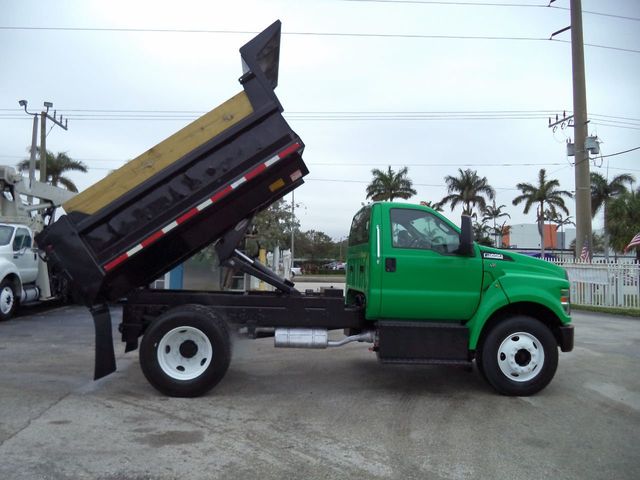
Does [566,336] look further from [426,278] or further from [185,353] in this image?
[185,353]

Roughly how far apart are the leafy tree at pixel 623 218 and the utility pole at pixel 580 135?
1904cm

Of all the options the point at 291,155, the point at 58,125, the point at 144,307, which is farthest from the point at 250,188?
the point at 58,125

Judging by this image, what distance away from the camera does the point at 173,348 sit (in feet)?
18.9

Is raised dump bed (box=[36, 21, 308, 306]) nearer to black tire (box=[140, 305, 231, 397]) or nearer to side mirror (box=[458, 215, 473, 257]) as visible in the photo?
black tire (box=[140, 305, 231, 397])

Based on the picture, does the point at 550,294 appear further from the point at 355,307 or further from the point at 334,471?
the point at 334,471

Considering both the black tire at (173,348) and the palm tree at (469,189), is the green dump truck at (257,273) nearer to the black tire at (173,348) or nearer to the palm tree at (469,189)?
the black tire at (173,348)

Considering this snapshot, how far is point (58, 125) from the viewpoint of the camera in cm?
3095

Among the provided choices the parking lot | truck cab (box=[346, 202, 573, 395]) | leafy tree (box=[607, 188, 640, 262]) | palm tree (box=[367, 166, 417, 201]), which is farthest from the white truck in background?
leafy tree (box=[607, 188, 640, 262])

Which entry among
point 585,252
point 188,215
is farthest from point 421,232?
point 585,252

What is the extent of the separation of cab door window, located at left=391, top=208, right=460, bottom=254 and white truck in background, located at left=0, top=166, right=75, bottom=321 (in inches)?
325

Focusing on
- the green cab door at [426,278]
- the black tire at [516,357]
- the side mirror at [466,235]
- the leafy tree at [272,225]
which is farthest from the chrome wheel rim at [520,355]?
the leafy tree at [272,225]

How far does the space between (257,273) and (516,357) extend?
10.4 feet

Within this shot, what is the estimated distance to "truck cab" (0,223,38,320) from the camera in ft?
36.7

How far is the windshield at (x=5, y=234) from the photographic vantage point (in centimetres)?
1159
